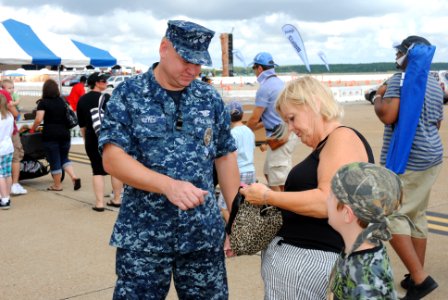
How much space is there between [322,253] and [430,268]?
9.16ft

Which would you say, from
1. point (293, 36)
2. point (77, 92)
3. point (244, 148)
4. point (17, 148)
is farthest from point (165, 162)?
point (293, 36)

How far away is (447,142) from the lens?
42.3ft

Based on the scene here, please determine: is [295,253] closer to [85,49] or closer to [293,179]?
[293,179]

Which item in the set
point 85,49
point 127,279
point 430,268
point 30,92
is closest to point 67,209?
point 430,268

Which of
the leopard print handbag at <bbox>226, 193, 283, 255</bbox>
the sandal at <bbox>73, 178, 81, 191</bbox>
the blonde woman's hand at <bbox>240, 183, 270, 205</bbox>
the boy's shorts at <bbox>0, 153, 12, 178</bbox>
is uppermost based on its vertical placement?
the blonde woman's hand at <bbox>240, 183, 270, 205</bbox>

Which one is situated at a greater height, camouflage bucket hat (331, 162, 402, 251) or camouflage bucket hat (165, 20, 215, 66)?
camouflage bucket hat (165, 20, 215, 66)

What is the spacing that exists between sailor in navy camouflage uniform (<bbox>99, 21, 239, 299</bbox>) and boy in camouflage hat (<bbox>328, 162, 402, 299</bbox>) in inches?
30.3

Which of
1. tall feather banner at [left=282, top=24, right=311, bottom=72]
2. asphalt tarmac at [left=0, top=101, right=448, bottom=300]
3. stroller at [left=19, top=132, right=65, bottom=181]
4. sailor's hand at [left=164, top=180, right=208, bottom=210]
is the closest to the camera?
sailor's hand at [left=164, top=180, right=208, bottom=210]

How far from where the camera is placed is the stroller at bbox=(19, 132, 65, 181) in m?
8.95

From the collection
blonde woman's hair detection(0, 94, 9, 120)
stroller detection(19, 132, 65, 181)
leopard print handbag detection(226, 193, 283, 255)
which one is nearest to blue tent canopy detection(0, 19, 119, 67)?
stroller detection(19, 132, 65, 181)

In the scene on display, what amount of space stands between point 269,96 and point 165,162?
3.85 metres

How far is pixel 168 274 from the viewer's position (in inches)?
107

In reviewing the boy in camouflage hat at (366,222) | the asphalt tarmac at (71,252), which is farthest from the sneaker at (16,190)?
the boy in camouflage hat at (366,222)

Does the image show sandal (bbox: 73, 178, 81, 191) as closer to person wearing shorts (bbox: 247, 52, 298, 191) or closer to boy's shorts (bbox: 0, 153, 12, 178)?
boy's shorts (bbox: 0, 153, 12, 178)
